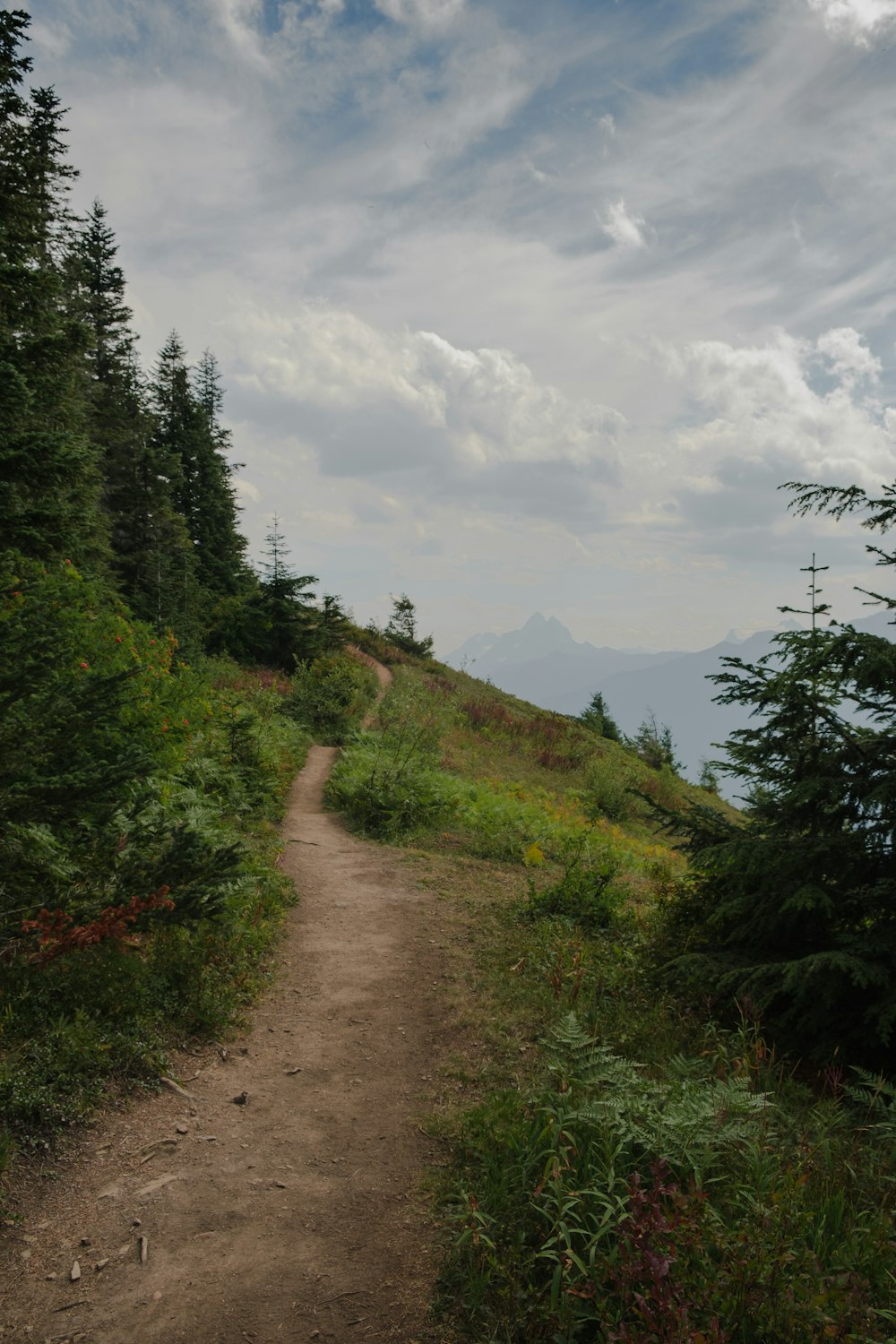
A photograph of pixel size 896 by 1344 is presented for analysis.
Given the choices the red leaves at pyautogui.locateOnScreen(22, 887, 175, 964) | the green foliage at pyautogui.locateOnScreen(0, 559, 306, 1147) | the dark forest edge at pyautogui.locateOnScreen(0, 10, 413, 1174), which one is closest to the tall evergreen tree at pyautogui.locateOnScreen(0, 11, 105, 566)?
the dark forest edge at pyautogui.locateOnScreen(0, 10, 413, 1174)

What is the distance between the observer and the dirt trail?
10.0ft

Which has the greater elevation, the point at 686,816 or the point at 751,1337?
the point at 686,816

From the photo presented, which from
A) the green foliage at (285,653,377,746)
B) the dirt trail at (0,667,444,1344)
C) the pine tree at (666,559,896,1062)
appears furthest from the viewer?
the green foliage at (285,653,377,746)

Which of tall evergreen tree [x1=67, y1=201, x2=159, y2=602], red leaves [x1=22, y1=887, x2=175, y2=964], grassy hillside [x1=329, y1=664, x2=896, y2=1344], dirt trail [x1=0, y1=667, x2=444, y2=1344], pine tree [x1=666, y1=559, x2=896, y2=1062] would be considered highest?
tall evergreen tree [x1=67, y1=201, x2=159, y2=602]

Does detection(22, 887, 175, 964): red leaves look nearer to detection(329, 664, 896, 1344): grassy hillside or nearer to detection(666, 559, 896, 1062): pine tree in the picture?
detection(329, 664, 896, 1344): grassy hillside

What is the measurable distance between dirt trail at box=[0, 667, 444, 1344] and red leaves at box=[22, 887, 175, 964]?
1059 mm

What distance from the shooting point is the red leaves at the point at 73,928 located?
417cm

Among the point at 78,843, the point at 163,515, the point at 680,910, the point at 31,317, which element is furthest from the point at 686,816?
the point at 163,515

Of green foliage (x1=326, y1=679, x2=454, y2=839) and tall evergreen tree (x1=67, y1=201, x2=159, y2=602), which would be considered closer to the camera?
green foliage (x1=326, y1=679, x2=454, y2=839)

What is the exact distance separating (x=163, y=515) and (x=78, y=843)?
23.7m

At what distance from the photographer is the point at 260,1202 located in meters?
3.76

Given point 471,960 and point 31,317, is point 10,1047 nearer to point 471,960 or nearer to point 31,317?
point 471,960

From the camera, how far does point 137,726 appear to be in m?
8.81

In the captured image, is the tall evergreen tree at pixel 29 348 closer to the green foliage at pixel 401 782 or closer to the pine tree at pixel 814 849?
the green foliage at pixel 401 782
